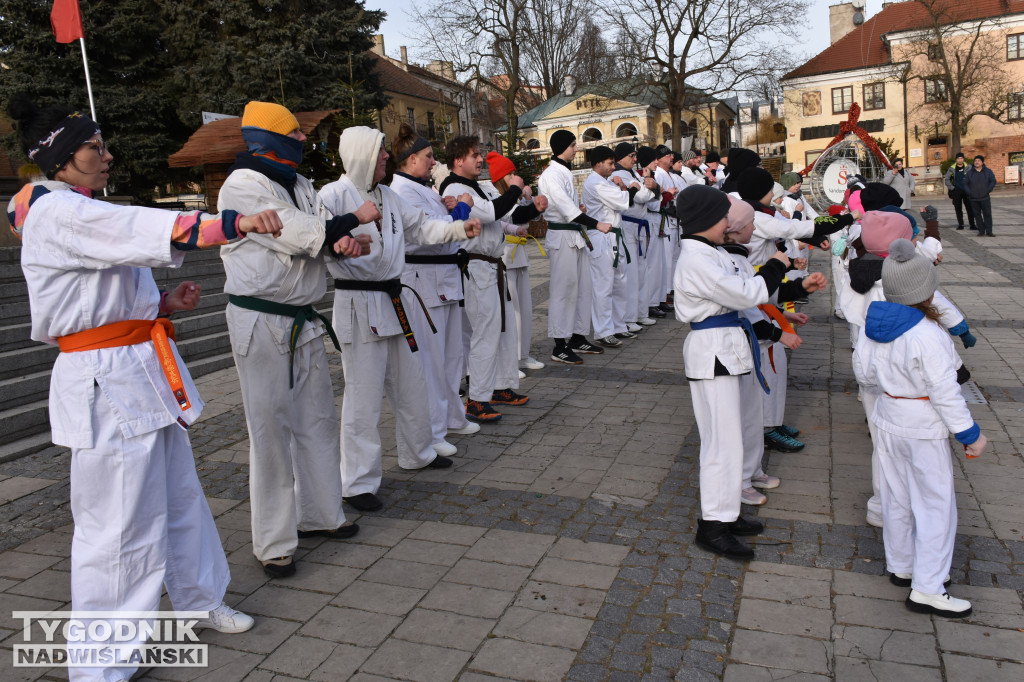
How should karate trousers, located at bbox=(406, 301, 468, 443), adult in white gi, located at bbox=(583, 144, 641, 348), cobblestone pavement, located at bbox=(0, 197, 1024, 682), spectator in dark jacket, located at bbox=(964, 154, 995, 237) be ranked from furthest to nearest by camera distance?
spectator in dark jacket, located at bbox=(964, 154, 995, 237), adult in white gi, located at bbox=(583, 144, 641, 348), karate trousers, located at bbox=(406, 301, 468, 443), cobblestone pavement, located at bbox=(0, 197, 1024, 682)

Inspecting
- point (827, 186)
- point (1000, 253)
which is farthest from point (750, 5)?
point (827, 186)

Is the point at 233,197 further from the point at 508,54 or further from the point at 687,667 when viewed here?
the point at 508,54

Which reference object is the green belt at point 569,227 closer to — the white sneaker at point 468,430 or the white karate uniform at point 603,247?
the white karate uniform at point 603,247

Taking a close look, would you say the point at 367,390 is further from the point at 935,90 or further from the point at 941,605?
the point at 935,90

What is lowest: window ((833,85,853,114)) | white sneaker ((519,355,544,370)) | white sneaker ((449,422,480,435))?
white sneaker ((449,422,480,435))

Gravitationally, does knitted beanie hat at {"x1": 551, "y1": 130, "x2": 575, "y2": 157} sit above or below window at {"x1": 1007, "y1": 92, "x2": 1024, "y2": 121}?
below

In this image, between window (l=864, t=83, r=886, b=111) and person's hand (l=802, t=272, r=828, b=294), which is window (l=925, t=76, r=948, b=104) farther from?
person's hand (l=802, t=272, r=828, b=294)

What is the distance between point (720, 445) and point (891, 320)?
99 cm

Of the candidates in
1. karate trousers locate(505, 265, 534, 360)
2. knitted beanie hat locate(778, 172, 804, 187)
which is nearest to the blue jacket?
knitted beanie hat locate(778, 172, 804, 187)

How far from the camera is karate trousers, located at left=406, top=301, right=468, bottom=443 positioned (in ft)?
17.8

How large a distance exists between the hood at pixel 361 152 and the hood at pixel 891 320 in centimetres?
273

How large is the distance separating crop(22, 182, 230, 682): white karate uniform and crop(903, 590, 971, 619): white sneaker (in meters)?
3.04

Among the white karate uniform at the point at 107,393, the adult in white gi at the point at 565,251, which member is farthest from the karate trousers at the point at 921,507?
the adult in white gi at the point at 565,251

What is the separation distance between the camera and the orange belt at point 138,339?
9.82 ft
